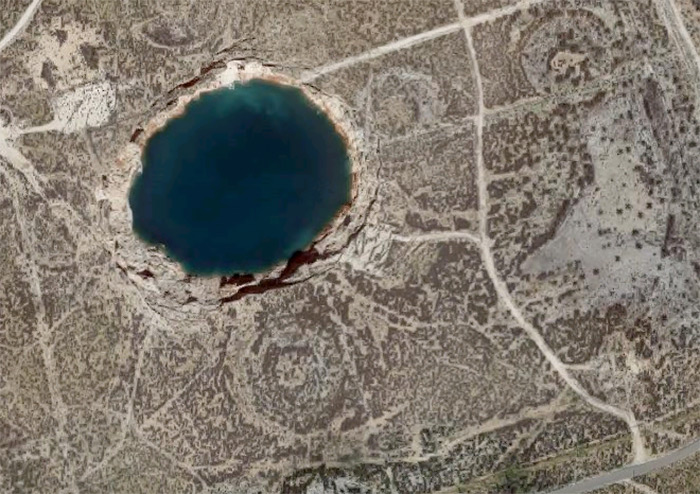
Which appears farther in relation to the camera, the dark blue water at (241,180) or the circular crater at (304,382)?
the dark blue water at (241,180)

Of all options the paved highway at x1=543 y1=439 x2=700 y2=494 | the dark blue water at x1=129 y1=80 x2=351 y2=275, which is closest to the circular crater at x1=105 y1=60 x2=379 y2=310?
the dark blue water at x1=129 y1=80 x2=351 y2=275

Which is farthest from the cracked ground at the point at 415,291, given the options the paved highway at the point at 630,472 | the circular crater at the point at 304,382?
the paved highway at the point at 630,472

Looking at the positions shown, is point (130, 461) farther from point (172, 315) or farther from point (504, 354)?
point (504, 354)

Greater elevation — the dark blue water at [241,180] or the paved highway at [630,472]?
the dark blue water at [241,180]

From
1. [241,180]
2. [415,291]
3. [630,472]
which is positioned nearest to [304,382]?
[415,291]

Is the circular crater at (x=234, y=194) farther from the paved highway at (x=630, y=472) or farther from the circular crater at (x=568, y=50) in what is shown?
the paved highway at (x=630, y=472)

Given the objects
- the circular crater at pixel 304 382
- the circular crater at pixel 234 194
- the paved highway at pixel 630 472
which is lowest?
the paved highway at pixel 630 472

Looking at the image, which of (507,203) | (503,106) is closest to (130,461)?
(507,203)
